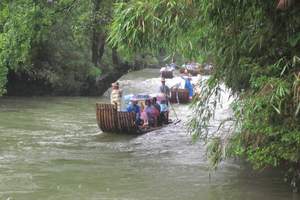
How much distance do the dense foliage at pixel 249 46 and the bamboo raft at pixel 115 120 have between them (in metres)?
8.97

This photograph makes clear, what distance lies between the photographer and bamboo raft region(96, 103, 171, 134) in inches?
687

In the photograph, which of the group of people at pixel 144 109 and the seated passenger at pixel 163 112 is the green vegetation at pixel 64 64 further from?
the seated passenger at pixel 163 112

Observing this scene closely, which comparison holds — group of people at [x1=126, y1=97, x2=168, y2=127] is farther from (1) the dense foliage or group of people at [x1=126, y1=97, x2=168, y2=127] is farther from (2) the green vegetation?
(1) the dense foliage

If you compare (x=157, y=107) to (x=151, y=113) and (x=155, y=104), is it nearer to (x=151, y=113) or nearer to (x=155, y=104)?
(x=155, y=104)

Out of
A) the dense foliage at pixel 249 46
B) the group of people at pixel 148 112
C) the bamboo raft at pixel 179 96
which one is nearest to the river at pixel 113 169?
the group of people at pixel 148 112

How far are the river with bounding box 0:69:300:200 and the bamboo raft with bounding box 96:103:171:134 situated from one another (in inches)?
10.9

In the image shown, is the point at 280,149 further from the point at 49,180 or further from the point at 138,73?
the point at 138,73

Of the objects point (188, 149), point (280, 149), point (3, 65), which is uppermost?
point (3, 65)

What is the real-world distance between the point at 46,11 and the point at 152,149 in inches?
181

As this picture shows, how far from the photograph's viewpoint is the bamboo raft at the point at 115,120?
1745 centimetres

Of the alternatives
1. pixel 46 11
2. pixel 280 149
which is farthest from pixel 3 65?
pixel 280 149

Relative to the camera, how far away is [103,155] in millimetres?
14531

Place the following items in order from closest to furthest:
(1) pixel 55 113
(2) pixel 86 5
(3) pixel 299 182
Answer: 1. (3) pixel 299 182
2. (2) pixel 86 5
3. (1) pixel 55 113

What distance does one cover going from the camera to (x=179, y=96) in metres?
30.2
